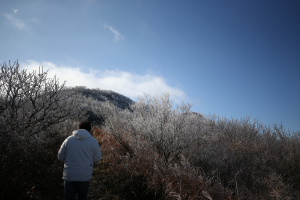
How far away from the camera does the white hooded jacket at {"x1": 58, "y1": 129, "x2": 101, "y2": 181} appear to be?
246 cm

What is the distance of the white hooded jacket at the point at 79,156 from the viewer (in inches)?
96.8

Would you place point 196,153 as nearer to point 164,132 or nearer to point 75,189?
point 164,132

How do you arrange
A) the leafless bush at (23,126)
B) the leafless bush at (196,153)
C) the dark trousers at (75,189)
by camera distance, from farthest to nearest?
1. the leafless bush at (196,153)
2. the leafless bush at (23,126)
3. the dark trousers at (75,189)

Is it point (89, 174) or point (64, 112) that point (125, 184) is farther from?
point (64, 112)

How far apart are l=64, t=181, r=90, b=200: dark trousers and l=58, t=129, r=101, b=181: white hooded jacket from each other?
0.34 ft

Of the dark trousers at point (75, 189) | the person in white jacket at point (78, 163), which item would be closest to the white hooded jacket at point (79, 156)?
the person in white jacket at point (78, 163)

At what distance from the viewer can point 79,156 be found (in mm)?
2525

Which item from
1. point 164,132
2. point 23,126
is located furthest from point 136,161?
point 23,126

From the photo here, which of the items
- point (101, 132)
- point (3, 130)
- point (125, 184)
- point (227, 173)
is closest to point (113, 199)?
point (125, 184)

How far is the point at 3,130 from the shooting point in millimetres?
3545

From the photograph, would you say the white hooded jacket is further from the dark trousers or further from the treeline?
the treeline

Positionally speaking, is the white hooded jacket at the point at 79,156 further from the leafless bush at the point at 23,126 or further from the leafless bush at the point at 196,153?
the leafless bush at the point at 196,153

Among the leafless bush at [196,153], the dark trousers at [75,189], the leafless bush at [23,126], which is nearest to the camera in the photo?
the dark trousers at [75,189]

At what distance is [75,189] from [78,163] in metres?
0.49
